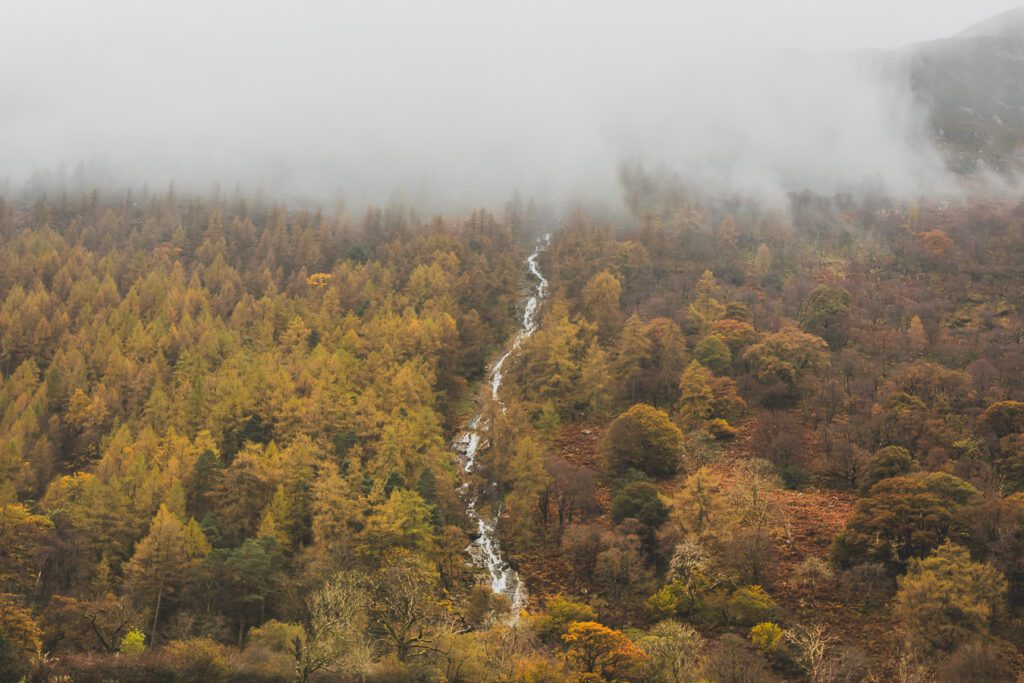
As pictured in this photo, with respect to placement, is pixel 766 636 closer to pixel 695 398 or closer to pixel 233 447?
pixel 695 398

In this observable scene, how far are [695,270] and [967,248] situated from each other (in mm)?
54061

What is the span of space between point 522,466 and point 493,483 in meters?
8.74

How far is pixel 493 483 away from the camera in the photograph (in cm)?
8700

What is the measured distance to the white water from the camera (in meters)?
72.2

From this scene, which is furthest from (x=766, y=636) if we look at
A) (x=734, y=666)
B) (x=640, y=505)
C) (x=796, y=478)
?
(x=796, y=478)

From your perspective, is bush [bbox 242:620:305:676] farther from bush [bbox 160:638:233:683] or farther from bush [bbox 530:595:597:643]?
bush [bbox 530:595:597:643]

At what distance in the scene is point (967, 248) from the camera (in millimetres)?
145375

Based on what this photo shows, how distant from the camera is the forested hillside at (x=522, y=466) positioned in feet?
171

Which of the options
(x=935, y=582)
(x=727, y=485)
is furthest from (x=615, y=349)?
(x=935, y=582)

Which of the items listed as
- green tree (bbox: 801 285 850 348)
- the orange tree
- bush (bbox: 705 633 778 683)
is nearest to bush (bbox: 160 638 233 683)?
the orange tree

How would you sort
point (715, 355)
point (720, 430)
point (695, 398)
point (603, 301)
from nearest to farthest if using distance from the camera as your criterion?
point (720, 430), point (695, 398), point (715, 355), point (603, 301)

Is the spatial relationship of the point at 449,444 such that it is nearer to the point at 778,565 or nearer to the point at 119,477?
the point at 119,477

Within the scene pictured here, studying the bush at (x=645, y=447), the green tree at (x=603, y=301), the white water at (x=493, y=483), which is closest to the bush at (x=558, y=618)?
the white water at (x=493, y=483)

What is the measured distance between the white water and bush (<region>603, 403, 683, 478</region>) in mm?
14866
